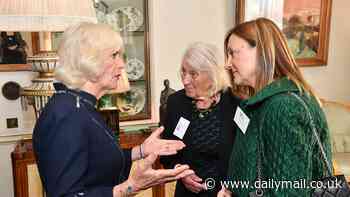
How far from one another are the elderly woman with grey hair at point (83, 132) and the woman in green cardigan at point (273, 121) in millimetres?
269

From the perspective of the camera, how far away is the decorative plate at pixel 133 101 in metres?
2.73

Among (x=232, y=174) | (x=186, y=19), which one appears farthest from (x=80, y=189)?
(x=186, y=19)

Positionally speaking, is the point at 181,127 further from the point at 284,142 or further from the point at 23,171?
the point at 23,171

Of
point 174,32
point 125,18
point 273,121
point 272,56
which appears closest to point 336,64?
point 174,32

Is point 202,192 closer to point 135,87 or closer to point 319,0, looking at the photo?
point 135,87

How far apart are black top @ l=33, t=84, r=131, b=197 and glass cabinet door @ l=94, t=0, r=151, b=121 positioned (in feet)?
4.58

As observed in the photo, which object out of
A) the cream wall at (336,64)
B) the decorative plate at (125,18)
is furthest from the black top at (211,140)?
the cream wall at (336,64)

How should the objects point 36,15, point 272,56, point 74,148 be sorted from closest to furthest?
point 74,148, point 272,56, point 36,15

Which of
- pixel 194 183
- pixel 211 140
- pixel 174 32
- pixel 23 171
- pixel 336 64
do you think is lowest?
pixel 23 171

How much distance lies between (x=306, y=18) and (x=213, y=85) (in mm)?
2012

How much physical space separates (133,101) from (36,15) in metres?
1.35

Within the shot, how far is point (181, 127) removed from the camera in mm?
1775

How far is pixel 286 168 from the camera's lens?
43.3 inches

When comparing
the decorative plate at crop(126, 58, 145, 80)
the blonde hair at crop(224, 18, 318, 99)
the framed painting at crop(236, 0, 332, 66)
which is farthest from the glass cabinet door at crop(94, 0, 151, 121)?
the blonde hair at crop(224, 18, 318, 99)
